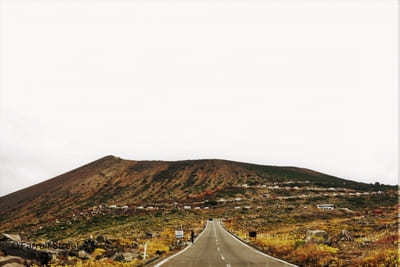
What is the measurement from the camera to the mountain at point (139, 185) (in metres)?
103

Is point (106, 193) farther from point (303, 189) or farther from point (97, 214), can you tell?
point (303, 189)

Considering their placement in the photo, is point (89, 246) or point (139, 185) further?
point (139, 185)

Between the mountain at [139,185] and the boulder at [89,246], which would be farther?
the mountain at [139,185]

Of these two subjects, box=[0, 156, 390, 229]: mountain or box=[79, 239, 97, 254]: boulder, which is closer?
box=[79, 239, 97, 254]: boulder

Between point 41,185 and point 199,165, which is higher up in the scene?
point 199,165

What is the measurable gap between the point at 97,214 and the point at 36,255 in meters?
68.2

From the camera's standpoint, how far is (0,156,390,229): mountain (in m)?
103

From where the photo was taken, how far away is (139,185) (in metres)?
121

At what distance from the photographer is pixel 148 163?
502 feet

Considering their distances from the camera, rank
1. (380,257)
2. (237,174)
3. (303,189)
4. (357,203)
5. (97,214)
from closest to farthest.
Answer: (380,257), (97,214), (357,203), (303,189), (237,174)

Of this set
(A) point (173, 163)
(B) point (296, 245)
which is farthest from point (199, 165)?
(B) point (296, 245)

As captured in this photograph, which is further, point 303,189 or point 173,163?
point 173,163

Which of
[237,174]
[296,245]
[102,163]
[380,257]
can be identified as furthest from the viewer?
[102,163]

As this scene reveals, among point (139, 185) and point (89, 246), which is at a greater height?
point (139, 185)
